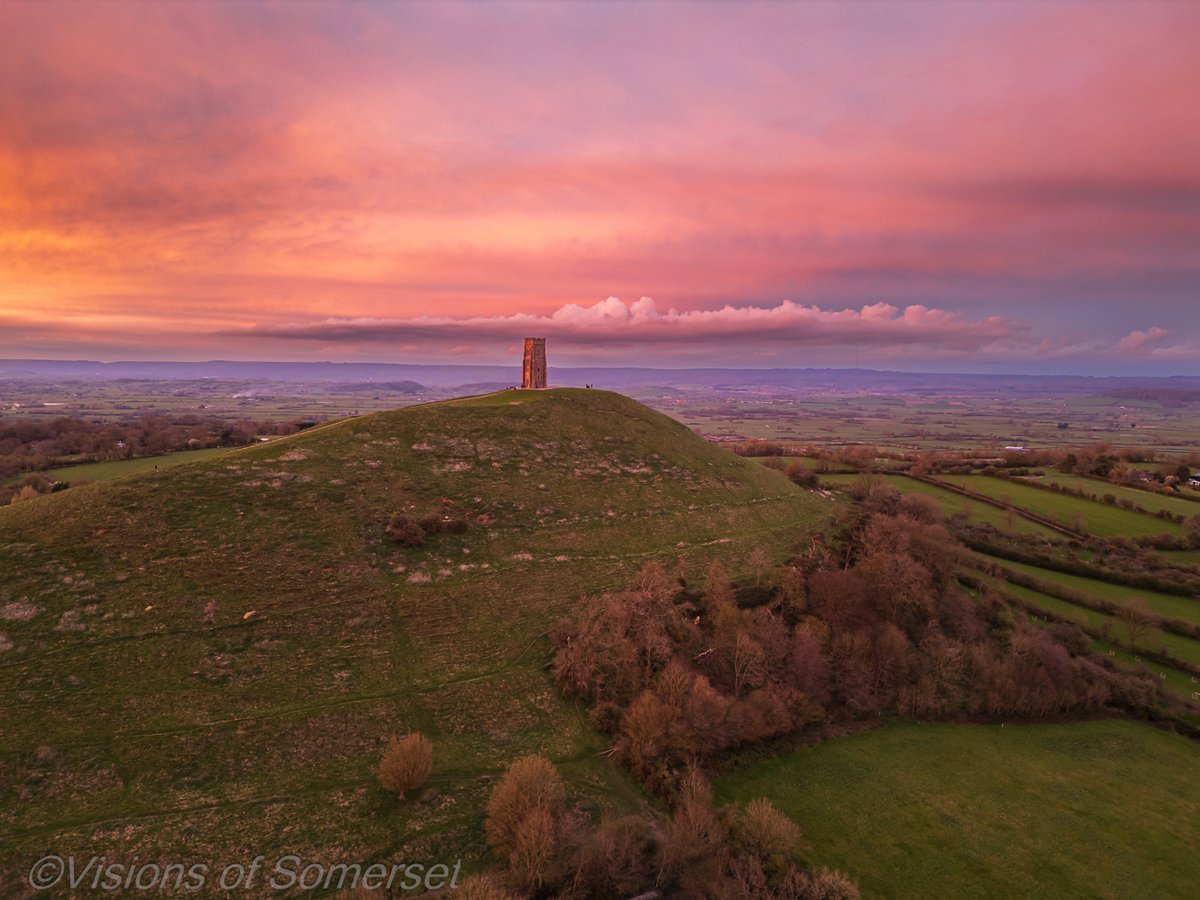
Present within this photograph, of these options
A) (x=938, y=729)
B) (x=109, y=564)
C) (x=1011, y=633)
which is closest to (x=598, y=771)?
(x=938, y=729)

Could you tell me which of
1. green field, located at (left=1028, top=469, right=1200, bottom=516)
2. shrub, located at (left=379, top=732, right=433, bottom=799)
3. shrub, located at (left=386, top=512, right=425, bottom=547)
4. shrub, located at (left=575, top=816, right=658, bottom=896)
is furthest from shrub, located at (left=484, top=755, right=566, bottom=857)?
green field, located at (left=1028, top=469, right=1200, bottom=516)

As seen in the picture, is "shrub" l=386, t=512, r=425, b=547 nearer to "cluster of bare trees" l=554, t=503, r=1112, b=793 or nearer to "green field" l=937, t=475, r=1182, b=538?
"cluster of bare trees" l=554, t=503, r=1112, b=793

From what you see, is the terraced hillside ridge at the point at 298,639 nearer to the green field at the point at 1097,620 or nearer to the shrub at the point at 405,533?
the shrub at the point at 405,533

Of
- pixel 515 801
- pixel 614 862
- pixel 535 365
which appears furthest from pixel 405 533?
pixel 535 365

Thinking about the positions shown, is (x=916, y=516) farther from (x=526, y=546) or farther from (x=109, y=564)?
(x=109, y=564)

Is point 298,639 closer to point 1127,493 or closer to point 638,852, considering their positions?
point 638,852
